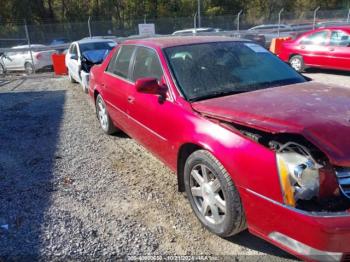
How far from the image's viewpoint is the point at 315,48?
10656 mm

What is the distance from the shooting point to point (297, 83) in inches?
141

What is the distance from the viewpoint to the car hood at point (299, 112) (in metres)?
2.21

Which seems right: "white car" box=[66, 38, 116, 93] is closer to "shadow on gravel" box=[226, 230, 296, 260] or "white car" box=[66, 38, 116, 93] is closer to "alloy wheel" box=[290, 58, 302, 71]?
"alloy wheel" box=[290, 58, 302, 71]

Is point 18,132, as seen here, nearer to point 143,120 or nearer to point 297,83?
point 143,120

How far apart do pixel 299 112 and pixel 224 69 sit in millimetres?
1227

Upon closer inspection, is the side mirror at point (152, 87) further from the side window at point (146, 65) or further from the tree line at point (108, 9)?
the tree line at point (108, 9)

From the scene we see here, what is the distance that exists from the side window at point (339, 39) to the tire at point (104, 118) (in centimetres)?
770

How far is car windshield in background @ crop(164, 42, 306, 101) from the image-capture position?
337cm

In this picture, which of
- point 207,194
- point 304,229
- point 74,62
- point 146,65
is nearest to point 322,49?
point 74,62

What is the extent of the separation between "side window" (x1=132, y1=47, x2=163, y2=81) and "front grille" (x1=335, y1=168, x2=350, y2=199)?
82.5 inches

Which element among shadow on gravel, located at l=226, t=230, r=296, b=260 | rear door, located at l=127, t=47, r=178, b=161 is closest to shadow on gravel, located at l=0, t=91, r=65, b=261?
rear door, located at l=127, t=47, r=178, b=161

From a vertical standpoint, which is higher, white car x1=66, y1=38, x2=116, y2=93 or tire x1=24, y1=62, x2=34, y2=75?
white car x1=66, y1=38, x2=116, y2=93

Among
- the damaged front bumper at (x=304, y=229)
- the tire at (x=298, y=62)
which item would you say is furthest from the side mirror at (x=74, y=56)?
the damaged front bumper at (x=304, y=229)

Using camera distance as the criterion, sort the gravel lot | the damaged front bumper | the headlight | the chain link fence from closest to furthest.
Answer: the damaged front bumper < the headlight < the gravel lot < the chain link fence
